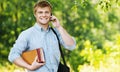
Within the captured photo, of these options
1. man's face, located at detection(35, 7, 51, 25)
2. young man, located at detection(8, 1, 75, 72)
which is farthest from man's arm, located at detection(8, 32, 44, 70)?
man's face, located at detection(35, 7, 51, 25)

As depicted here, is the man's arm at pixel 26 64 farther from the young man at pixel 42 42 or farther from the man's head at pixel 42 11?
the man's head at pixel 42 11

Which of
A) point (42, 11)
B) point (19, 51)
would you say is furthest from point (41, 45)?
point (42, 11)

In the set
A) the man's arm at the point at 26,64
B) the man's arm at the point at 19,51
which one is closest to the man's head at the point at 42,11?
the man's arm at the point at 19,51

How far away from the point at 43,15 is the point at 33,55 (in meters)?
0.47

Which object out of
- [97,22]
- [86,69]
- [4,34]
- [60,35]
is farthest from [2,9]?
[60,35]

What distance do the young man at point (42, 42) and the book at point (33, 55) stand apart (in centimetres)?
4

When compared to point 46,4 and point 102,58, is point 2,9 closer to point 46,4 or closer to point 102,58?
point 102,58

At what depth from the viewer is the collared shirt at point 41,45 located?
19.6 ft

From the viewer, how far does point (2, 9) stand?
17672mm

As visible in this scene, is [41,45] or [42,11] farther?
[42,11]

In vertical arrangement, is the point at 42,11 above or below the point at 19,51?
above

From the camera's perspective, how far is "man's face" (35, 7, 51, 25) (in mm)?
6098

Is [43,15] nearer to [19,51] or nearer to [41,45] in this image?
[41,45]

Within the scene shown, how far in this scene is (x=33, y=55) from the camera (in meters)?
5.97
